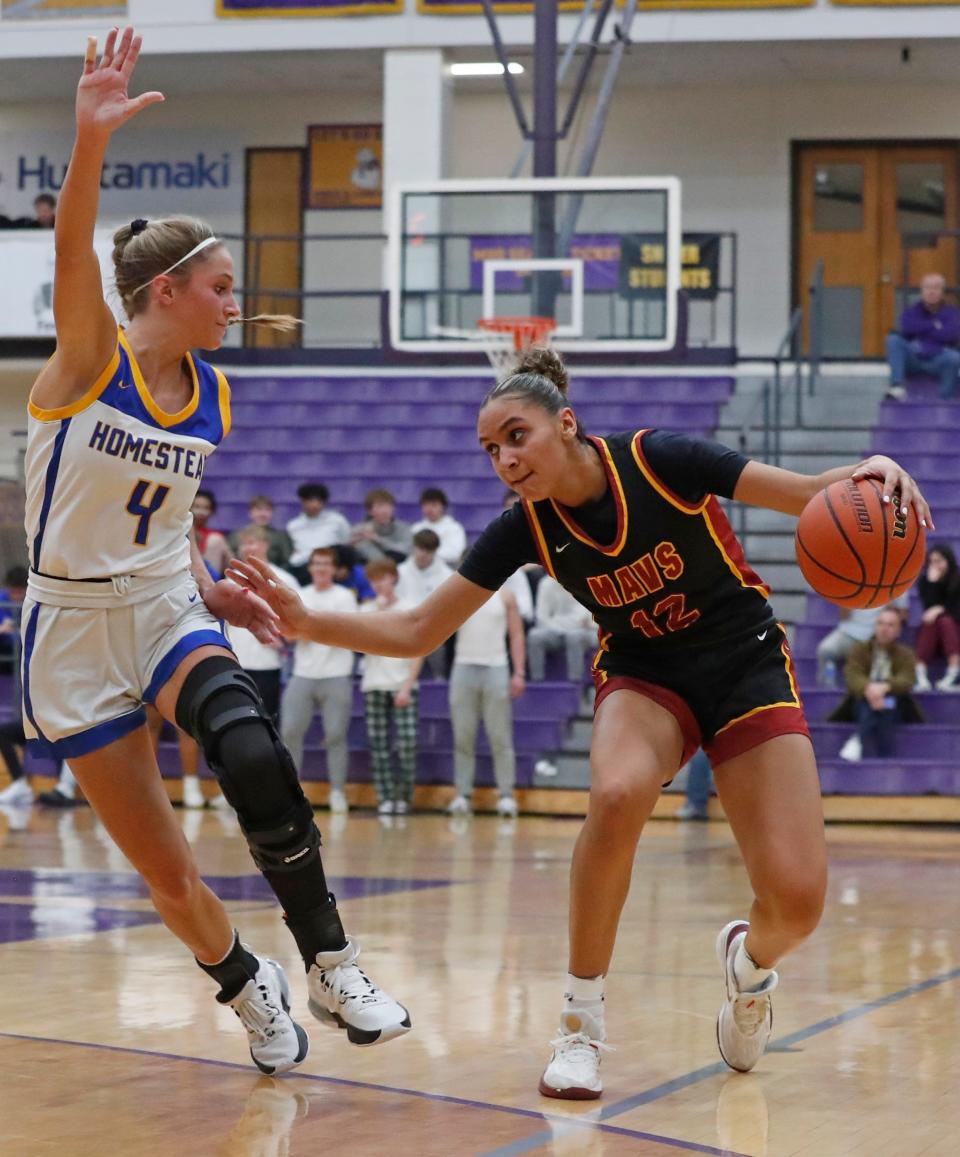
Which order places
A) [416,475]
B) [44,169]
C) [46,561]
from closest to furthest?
[46,561] → [416,475] → [44,169]

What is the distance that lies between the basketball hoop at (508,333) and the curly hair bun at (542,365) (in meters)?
9.94

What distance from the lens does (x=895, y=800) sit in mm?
12094

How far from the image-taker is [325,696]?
12.5 metres

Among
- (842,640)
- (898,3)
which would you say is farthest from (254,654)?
(898,3)

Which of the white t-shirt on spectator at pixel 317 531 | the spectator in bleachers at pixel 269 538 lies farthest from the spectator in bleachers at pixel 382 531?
the spectator in bleachers at pixel 269 538

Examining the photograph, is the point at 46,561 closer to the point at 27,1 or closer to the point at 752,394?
the point at 752,394

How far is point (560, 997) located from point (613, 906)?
4.44ft

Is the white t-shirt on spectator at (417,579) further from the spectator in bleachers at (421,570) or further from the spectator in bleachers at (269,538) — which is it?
the spectator in bleachers at (269,538)

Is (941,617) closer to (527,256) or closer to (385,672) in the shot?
(385,672)

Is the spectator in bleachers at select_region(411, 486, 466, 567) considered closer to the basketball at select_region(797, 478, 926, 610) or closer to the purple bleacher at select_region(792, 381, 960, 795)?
the purple bleacher at select_region(792, 381, 960, 795)

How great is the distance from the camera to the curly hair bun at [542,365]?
4316 mm

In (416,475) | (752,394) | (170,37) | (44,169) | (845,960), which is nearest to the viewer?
(845,960)

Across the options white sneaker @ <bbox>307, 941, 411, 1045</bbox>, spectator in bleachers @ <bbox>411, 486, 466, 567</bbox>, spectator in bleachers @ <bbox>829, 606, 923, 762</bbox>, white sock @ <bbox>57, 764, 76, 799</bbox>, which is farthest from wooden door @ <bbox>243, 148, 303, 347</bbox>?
white sneaker @ <bbox>307, 941, 411, 1045</bbox>

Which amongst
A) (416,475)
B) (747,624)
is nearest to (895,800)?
(416,475)
